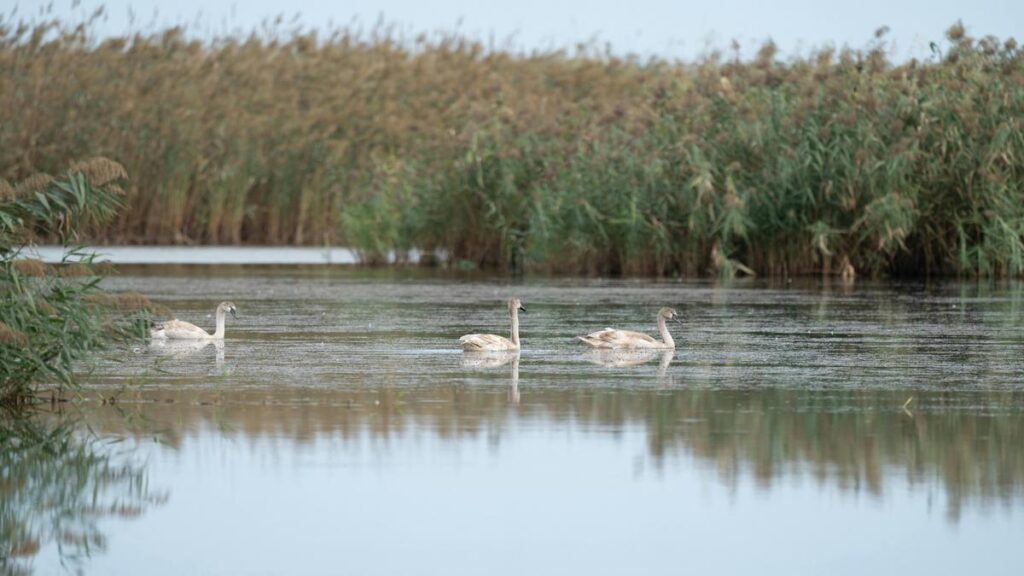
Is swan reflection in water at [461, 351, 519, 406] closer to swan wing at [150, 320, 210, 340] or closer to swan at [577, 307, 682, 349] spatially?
swan at [577, 307, 682, 349]

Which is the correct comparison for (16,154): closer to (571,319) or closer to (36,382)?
(571,319)

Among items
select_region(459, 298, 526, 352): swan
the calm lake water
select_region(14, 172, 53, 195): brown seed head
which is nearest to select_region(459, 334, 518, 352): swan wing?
select_region(459, 298, 526, 352): swan

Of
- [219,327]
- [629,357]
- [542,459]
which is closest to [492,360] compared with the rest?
[629,357]

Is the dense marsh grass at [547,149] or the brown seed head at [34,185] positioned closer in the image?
the brown seed head at [34,185]

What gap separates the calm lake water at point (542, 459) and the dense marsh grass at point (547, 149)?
297 inches

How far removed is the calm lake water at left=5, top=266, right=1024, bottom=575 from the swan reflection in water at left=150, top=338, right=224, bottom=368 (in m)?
0.06

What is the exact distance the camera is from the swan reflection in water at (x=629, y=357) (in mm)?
11812

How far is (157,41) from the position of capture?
28750 millimetres

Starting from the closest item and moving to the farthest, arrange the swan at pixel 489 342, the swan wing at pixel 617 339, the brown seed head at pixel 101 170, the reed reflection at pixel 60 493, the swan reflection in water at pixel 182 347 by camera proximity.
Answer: the reed reflection at pixel 60 493 < the brown seed head at pixel 101 170 < the swan at pixel 489 342 < the swan reflection in water at pixel 182 347 < the swan wing at pixel 617 339

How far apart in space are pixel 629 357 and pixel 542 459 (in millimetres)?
4496

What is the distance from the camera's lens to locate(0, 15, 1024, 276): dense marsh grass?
2123cm

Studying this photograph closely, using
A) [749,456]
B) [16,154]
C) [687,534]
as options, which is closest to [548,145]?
[16,154]

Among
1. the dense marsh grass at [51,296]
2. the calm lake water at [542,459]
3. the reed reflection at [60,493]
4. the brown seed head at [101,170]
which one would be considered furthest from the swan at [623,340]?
the reed reflection at [60,493]

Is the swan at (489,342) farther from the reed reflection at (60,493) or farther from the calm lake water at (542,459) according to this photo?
the reed reflection at (60,493)
